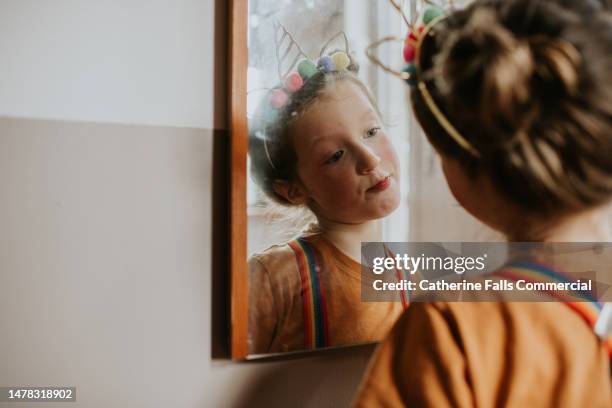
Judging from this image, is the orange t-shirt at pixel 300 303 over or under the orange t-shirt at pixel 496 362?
over

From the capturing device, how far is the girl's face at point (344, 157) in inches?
32.6

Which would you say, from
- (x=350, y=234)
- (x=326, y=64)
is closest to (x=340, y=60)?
(x=326, y=64)

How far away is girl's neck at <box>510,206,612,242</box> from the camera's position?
0.61 m

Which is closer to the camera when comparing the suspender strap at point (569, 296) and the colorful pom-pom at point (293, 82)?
the suspender strap at point (569, 296)

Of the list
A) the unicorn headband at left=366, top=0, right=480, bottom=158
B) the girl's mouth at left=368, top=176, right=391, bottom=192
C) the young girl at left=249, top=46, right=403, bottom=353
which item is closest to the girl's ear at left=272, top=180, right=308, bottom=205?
the young girl at left=249, top=46, right=403, bottom=353

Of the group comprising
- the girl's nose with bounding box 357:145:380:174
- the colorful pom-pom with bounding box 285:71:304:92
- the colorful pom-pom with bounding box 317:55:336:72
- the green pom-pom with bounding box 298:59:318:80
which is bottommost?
the girl's nose with bounding box 357:145:380:174

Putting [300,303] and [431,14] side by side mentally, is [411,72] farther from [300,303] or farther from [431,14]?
[300,303]

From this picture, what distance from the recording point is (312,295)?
0.84 meters

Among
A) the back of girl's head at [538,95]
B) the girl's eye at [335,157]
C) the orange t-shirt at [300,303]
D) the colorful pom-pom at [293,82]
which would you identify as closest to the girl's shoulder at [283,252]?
the orange t-shirt at [300,303]

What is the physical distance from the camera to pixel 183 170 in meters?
0.79

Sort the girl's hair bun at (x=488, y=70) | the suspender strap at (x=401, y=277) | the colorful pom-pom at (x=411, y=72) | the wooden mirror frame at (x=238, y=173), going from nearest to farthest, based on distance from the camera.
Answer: the girl's hair bun at (x=488, y=70) → the colorful pom-pom at (x=411, y=72) → the wooden mirror frame at (x=238, y=173) → the suspender strap at (x=401, y=277)

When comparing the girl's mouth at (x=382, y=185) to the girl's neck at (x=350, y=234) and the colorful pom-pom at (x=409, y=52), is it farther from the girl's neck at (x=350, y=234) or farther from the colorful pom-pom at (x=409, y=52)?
the colorful pom-pom at (x=409, y=52)

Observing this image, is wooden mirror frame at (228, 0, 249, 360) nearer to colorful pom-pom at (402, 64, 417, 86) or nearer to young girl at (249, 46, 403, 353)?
young girl at (249, 46, 403, 353)

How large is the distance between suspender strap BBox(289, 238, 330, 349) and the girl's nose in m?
0.15
